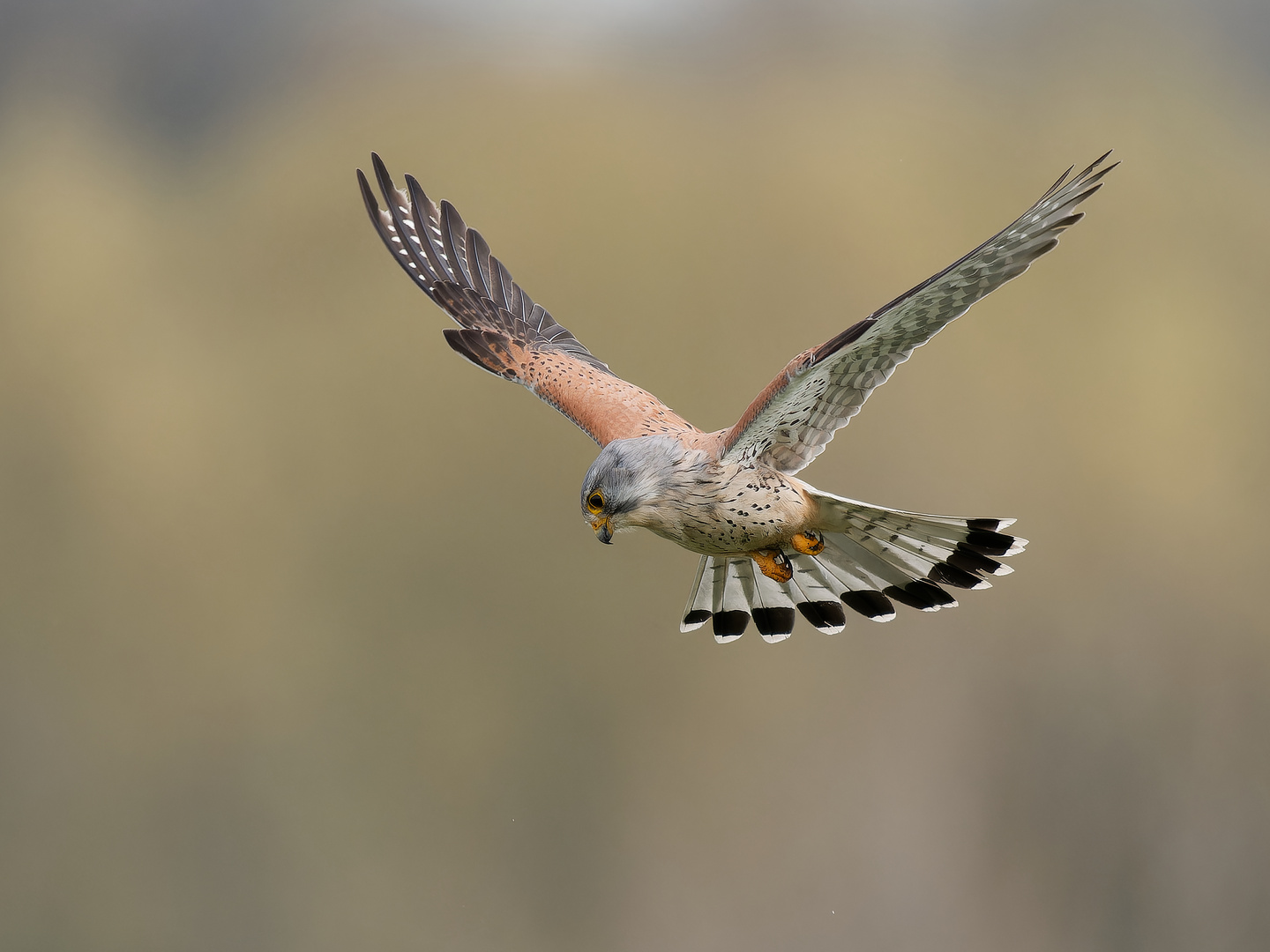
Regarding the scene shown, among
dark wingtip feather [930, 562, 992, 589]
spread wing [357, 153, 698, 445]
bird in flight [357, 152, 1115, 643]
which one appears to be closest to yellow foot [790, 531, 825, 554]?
bird in flight [357, 152, 1115, 643]

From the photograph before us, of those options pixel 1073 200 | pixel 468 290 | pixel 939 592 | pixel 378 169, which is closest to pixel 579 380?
pixel 468 290

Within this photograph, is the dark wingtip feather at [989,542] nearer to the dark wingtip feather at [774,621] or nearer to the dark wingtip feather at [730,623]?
the dark wingtip feather at [774,621]

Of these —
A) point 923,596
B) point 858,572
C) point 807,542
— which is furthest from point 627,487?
point 923,596

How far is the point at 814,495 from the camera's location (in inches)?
147

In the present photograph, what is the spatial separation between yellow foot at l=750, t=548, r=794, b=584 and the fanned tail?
0.04 meters

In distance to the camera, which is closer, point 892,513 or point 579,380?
point 892,513

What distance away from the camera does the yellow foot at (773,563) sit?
4.00 meters

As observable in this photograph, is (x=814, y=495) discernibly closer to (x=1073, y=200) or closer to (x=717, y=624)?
(x=717, y=624)

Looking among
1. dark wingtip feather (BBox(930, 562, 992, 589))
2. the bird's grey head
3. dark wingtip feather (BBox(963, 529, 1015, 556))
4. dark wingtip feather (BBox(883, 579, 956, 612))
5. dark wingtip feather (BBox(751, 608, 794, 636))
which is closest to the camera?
the bird's grey head

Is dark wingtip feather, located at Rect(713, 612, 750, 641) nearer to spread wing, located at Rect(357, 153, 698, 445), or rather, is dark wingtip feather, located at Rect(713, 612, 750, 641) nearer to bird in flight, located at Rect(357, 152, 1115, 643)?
bird in flight, located at Rect(357, 152, 1115, 643)

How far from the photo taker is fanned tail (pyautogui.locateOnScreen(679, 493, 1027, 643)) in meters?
3.81

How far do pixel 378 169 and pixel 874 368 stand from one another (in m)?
2.40

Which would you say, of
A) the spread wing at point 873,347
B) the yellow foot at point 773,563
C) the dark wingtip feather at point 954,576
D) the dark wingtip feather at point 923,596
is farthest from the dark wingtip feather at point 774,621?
the spread wing at point 873,347

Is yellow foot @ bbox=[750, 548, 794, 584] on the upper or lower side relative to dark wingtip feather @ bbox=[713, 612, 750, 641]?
upper
